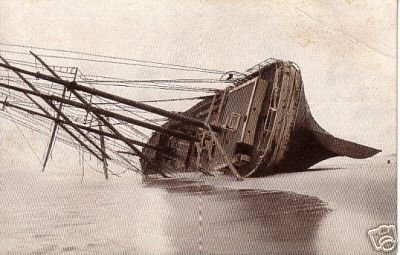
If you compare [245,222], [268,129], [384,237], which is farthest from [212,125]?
[384,237]

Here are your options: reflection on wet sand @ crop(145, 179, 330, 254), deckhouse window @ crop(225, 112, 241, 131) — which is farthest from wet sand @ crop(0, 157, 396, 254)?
deckhouse window @ crop(225, 112, 241, 131)

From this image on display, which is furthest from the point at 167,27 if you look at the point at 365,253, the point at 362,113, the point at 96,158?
the point at 365,253

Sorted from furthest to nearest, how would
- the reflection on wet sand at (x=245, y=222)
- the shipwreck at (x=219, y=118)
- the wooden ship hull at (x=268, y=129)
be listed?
the wooden ship hull at (x=268, y=129) → the shipwreck at (x=219, y=118) → the reflection on wet sand at (x=245, y=222)

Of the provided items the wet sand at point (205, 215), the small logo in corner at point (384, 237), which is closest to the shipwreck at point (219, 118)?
the wet sand at point (205, 215)

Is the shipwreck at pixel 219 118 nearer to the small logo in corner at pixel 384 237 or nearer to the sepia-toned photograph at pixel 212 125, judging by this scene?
the sepia-toned photograph at pixel 212 125

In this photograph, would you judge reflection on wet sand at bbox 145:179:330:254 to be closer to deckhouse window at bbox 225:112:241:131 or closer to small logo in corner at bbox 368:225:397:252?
small logo in corner at bbox 368:225:397:252

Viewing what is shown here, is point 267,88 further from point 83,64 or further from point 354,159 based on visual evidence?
point 83,64
